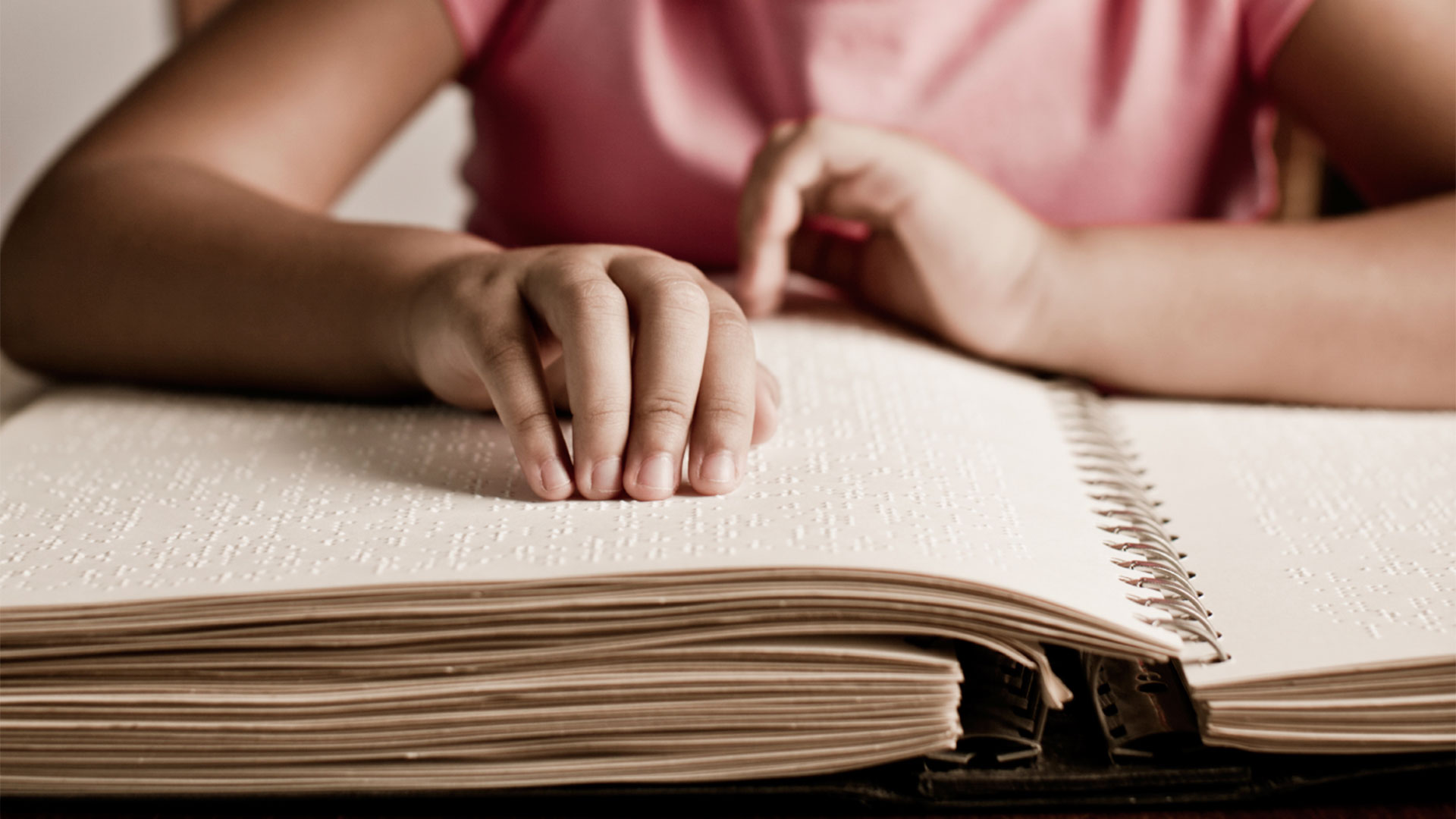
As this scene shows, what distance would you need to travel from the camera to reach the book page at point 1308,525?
325 mm

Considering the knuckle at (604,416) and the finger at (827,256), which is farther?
the finger at (827,256)

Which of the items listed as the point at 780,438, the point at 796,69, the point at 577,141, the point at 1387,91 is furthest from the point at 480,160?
the point at 1387,91

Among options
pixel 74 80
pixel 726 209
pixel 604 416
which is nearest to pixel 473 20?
pixel 726 209

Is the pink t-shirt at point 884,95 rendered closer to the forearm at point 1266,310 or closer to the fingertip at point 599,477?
the forearm at point 1266,310

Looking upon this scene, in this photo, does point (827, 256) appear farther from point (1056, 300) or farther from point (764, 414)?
point (764, 414)

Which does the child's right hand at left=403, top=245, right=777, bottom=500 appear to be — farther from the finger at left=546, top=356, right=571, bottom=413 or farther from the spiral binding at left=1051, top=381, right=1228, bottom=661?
the spiral binding at left=1051, top=381, right=1228, bottom=661

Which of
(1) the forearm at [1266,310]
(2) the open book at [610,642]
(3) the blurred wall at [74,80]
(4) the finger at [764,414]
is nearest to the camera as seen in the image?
(2) the open book at [610,642]

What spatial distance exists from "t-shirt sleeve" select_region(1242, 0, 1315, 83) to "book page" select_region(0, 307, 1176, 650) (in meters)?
0.28

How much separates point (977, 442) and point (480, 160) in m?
0.47

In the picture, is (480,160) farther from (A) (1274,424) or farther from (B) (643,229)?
(A) (1274,424)

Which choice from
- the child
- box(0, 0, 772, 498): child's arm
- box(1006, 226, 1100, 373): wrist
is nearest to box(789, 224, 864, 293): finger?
the child

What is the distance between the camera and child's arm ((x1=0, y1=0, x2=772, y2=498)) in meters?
0.38

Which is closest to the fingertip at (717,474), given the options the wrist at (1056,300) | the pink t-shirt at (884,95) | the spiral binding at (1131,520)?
the spiral binding at (1131,520)

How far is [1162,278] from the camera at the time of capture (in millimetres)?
543
